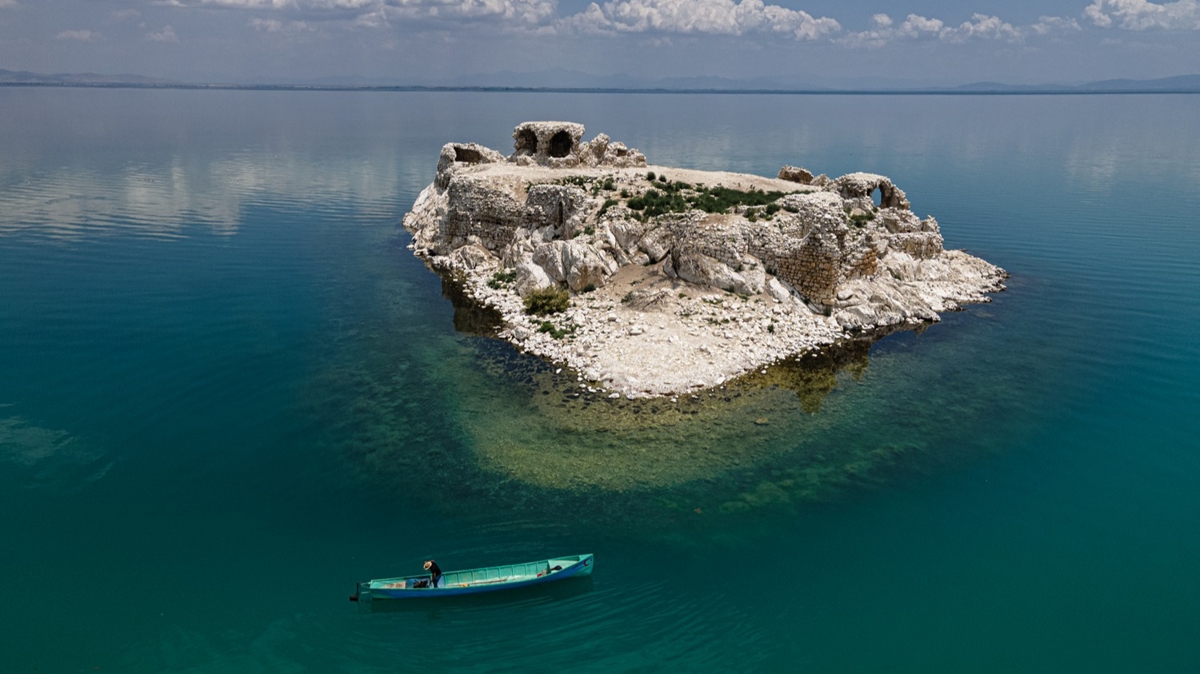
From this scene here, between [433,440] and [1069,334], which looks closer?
[433,440]

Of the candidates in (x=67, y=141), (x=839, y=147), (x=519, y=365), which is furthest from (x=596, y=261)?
(x=67, y=141)

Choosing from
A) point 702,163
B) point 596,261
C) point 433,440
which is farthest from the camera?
point 702,163

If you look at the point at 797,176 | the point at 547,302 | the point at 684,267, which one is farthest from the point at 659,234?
the point at 797,176

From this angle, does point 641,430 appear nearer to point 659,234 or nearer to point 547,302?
point 547,302

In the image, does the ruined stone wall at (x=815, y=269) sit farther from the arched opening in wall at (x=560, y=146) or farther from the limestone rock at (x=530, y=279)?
the arched opening in wall at (x=560, y=146)

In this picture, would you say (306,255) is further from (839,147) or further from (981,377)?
(839,147)

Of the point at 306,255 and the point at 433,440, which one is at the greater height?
the point at 306,255

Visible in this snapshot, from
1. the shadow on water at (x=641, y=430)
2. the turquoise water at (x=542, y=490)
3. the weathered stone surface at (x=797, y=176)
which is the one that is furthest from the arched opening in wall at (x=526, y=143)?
the shadow on water at (x=641, y=430)
